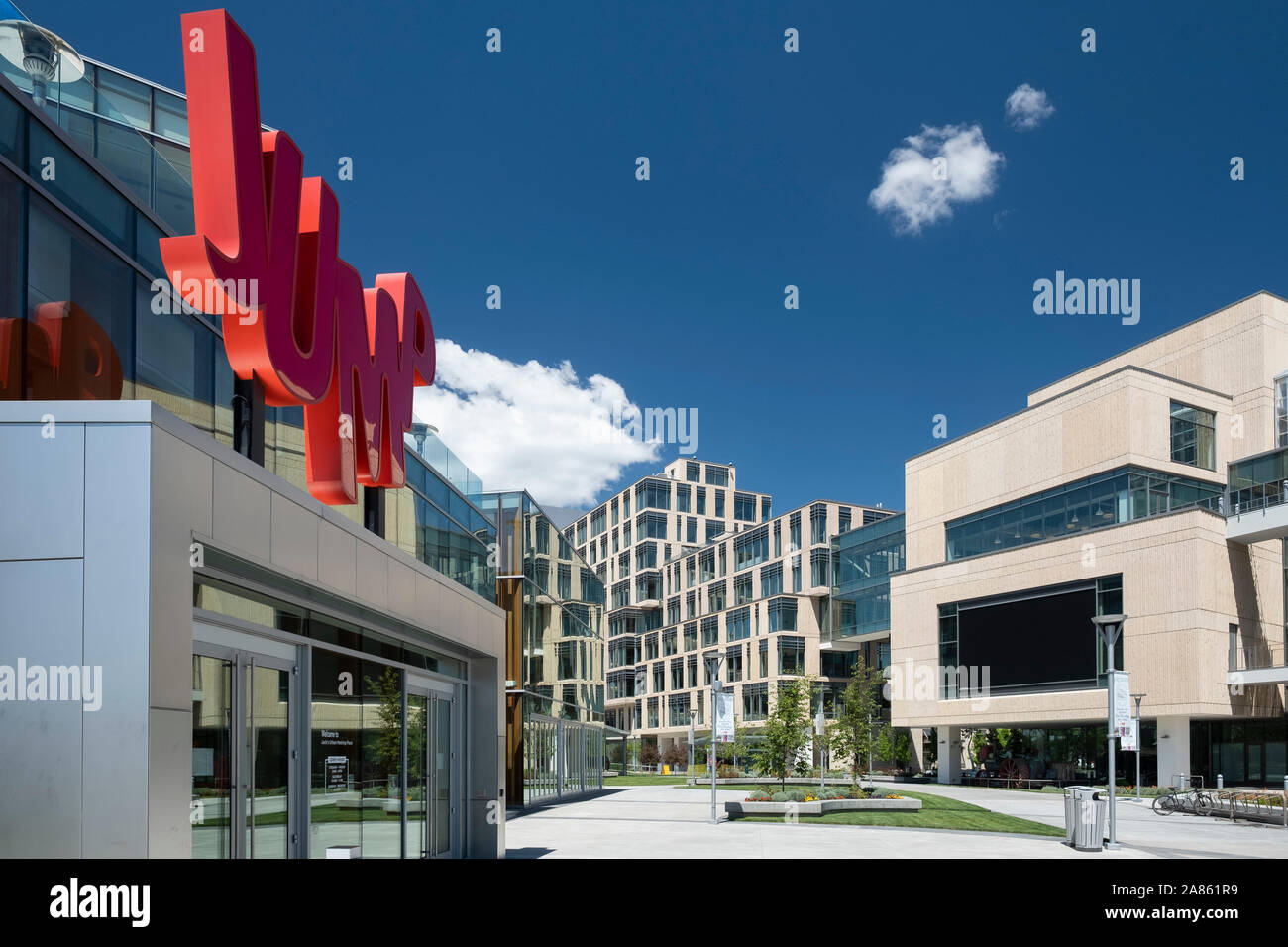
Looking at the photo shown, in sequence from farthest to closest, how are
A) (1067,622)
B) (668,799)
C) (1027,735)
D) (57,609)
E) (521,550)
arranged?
1. (1027,735)
2. (1067,622)
3. (668,799)
4. (521,550)
5. (57,609)

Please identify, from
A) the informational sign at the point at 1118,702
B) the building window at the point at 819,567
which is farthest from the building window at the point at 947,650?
the informational sign at the point at 1118,702

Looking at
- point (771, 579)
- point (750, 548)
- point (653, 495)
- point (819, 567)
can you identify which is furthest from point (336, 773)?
point (653, 495)

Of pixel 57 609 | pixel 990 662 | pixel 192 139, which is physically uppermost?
pixel 192 139

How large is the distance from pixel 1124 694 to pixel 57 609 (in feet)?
74.3

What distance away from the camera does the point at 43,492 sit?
24.9ft

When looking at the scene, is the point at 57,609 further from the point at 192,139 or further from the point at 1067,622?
the point at 1067,622

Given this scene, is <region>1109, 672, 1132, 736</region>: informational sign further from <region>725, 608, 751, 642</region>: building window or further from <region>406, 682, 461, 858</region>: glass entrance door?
<region>725, 608, 751, 642</region>: building window

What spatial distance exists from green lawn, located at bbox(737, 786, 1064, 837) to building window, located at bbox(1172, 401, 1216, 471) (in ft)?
84.3

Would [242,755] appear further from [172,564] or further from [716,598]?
[716,598]

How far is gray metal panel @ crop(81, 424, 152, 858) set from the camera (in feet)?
24.0

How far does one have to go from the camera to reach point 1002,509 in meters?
60.0
